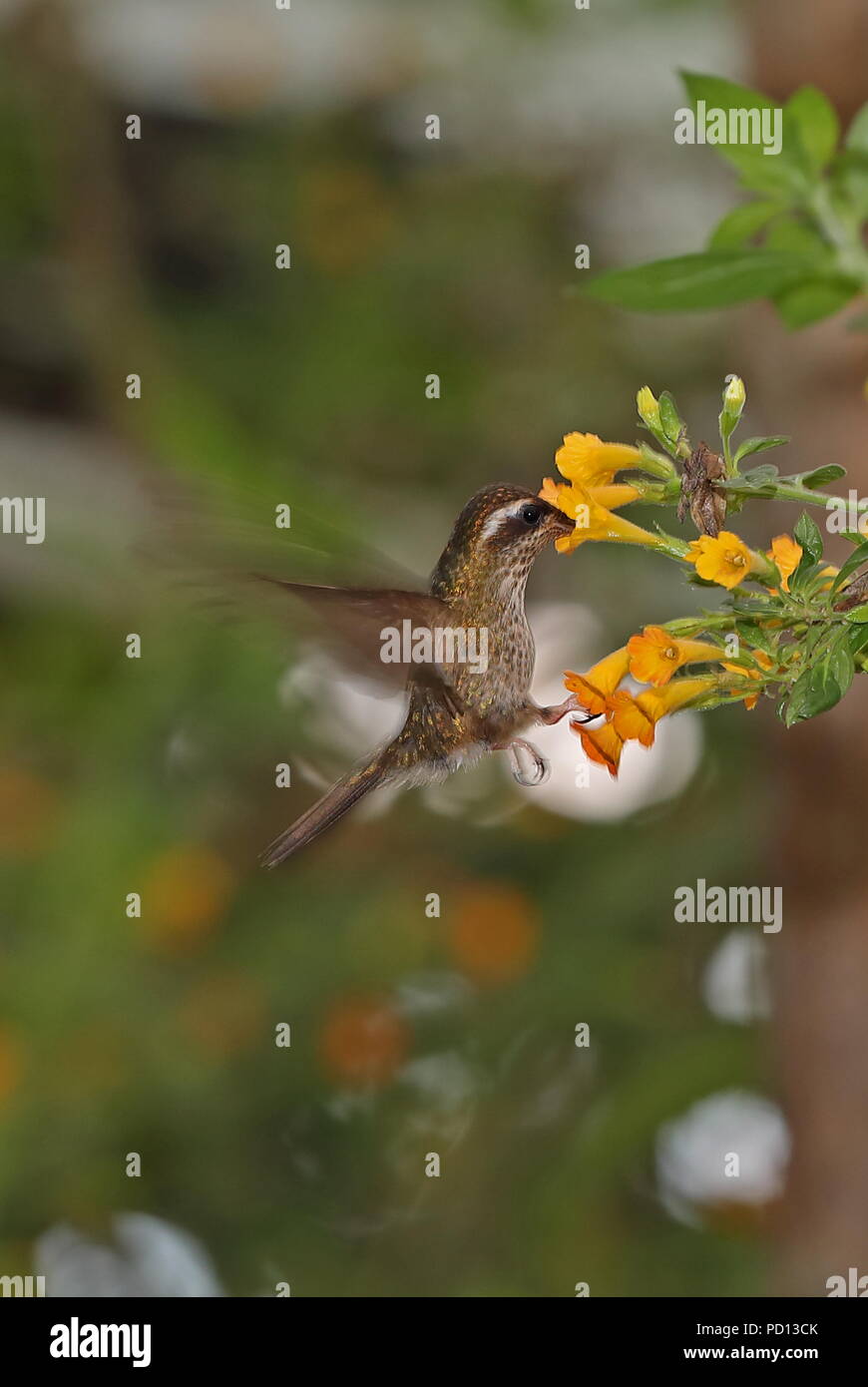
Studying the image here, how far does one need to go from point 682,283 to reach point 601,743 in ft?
1.24

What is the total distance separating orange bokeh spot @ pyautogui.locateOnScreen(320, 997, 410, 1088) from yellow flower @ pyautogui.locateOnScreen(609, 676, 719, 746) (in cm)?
239

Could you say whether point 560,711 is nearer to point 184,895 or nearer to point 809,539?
point 809,539

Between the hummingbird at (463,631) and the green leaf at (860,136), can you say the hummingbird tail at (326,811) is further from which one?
the green leaf at (860,136)

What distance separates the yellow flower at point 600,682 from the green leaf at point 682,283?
0.28 meters

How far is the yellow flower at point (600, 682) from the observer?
2.35ft

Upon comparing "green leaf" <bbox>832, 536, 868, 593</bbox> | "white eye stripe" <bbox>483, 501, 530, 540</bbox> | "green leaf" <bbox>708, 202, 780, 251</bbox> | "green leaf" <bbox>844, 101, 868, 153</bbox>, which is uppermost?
"green leaf" <bbox>844, 101, 868, 153</bbox>

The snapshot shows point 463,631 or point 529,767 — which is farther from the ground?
point 463,631

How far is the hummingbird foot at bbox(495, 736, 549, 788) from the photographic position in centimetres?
69

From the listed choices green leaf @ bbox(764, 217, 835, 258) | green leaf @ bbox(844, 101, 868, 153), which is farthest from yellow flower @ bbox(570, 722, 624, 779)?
green leaf @ bbox(844, 101, 868, 153)

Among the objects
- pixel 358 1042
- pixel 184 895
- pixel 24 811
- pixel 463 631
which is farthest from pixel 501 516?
pixel 24 811

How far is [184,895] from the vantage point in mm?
3004

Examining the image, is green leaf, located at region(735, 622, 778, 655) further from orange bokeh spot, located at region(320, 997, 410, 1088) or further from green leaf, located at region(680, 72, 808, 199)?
orange bokeh spot, located at region(320, 997, 410, 1088)

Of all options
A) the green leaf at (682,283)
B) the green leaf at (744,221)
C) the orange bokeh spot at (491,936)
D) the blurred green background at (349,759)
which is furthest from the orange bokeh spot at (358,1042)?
the green leaf at (682,283)

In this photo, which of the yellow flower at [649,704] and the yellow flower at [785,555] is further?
the yellow flower at [785,555]
